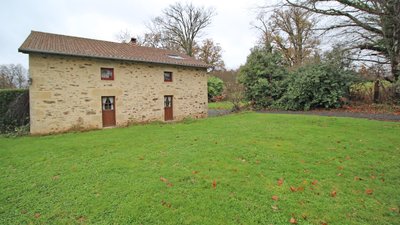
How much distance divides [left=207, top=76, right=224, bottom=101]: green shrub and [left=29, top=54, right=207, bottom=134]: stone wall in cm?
1448

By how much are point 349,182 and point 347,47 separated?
14289mm

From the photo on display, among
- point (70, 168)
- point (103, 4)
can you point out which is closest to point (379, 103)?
point (70, 168)

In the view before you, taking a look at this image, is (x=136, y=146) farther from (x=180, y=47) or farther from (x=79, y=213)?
(x=180, y=47)

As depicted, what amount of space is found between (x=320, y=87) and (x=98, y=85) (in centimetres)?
1475

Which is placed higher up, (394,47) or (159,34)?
(159,34)

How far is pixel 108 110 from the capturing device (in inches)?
471

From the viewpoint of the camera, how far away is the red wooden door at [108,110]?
11.8m

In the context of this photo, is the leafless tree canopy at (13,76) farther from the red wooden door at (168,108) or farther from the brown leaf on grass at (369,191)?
the brown leaf on grass at (369,191)

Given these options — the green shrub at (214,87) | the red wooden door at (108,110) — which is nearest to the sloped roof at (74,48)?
the red wooden door at (108,110)

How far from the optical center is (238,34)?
76.1 ft

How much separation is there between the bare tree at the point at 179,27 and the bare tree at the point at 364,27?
19.5m

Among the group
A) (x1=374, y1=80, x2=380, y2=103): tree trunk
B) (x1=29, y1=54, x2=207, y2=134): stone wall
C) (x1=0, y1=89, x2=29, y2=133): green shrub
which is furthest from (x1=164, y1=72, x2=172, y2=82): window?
(x1=374, y1=80, x2=380, y2=103): tree trunk

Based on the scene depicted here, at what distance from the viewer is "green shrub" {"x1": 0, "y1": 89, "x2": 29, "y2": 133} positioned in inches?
425

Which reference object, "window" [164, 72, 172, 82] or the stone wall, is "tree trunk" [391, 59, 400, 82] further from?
"window" [164, 72, 172, 82]
